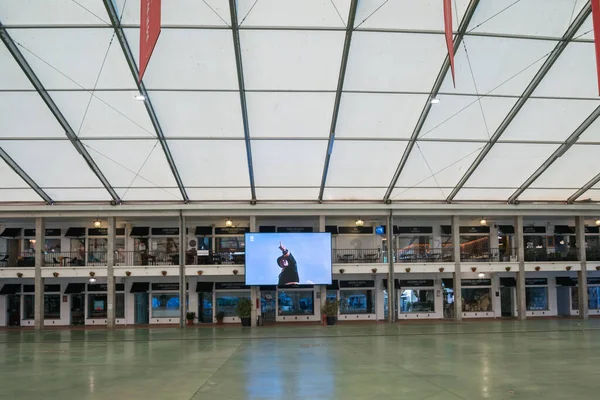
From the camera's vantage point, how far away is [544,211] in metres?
30.0

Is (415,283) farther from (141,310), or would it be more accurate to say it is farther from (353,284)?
(141,310)

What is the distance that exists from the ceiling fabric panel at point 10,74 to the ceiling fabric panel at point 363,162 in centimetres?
1160

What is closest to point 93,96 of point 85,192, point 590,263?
point 85,192

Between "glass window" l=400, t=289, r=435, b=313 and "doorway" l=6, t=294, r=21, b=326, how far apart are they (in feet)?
73.5

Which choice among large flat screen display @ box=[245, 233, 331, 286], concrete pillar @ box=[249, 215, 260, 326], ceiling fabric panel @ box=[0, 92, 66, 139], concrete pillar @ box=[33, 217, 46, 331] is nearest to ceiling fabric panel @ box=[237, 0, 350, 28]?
ceiling fabric panel @ box=[0, 92, 66, 139]

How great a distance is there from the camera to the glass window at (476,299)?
110ft

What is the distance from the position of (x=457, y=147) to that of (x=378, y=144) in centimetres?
337

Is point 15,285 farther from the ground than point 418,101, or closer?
closer

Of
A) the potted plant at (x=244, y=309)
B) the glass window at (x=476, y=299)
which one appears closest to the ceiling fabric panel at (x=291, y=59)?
the potted plant at (x=244, y=309)

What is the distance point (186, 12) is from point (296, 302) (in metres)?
20.1

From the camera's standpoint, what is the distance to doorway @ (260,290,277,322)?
32.5 m

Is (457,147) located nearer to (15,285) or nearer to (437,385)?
(437,385)

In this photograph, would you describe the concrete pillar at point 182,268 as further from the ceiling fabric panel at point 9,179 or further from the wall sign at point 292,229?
the ceiling fabric panel at point 9,179

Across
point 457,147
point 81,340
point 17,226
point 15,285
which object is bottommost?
point 81,340
